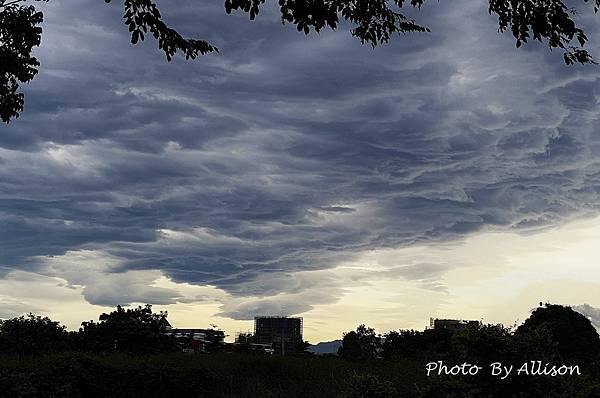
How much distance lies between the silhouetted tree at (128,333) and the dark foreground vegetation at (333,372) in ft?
18.0

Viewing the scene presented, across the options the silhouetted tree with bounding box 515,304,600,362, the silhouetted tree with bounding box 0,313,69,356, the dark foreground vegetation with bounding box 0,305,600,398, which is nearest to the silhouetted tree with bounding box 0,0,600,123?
the dark foreground vegetation with bounding box 0,305,600,398

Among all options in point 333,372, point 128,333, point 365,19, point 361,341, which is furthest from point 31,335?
point 365,19

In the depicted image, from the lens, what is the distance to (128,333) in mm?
44875

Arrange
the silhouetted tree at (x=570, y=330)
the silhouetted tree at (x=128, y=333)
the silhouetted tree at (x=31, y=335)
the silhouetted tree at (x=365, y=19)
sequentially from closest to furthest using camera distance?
the silhouetted tree at (x=365, y=19) → the silhouetted tree at (x=570, y=330) → the silhouetted tree at (x=31, y=335) → the silhouetted tree at (x=128, y=333)

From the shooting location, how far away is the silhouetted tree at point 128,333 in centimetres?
4384

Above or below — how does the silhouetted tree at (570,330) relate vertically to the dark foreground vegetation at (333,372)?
above

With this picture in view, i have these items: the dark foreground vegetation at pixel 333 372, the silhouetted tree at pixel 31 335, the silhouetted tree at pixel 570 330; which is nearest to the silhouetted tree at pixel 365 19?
the dark foreground vegetation at pixel 333 372

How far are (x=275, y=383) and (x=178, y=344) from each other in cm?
2829

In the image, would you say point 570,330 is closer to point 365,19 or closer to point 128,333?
point 365,19

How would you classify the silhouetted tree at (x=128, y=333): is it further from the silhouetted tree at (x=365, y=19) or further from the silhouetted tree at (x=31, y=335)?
the silhouetted tree at (x=365, y=19)

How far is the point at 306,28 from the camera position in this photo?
29.1ft

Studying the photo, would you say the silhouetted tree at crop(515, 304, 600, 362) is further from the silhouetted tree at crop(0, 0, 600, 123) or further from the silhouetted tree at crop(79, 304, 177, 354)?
the silhouetted tree at crop(79, 304, 177, 354)

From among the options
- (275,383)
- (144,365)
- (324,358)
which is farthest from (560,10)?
(324,358)

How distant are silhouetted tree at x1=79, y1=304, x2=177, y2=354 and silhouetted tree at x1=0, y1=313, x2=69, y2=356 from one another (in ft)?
6.66
